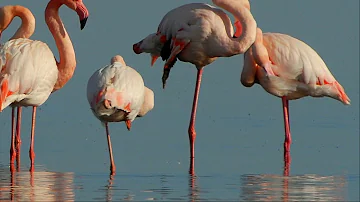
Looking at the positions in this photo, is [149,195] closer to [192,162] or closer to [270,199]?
[270,199]

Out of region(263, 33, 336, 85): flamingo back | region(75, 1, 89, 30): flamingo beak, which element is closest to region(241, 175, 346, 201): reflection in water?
region(263, 33, 336, 85): flamingo back

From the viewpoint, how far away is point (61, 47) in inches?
429

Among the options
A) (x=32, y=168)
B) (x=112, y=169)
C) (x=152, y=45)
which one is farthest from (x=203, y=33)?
(x=32, y=168)

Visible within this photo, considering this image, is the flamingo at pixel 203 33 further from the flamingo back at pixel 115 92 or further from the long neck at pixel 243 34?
the flamingo back at pixel 115 92

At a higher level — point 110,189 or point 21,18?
point 21,18

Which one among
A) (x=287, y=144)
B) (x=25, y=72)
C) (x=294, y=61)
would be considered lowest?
(x=287, y=144)

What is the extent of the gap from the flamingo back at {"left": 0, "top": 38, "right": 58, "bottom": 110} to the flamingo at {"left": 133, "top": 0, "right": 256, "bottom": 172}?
1227 mm

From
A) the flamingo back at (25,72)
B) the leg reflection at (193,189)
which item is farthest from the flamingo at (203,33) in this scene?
the leg reflection at (193,189)

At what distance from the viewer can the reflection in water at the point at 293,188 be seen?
7.98 m

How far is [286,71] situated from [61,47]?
2379mm

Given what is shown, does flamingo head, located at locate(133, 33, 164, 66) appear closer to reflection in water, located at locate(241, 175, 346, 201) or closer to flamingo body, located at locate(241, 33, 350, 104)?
flamingo body, located at locate(241, 33, 350, 104)

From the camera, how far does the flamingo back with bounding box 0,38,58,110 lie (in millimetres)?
9922

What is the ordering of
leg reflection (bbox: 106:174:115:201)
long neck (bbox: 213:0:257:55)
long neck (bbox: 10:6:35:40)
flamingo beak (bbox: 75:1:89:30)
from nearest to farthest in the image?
leg reflection (bbox: 106:174:115:201) < long neck (bbox: 213:0:257:55) < flamingo beak (bbox: 75:1:89:30) < long neck (bbox: 10:6:35:40)

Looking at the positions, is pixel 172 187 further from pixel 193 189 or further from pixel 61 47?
pixel 61 47
